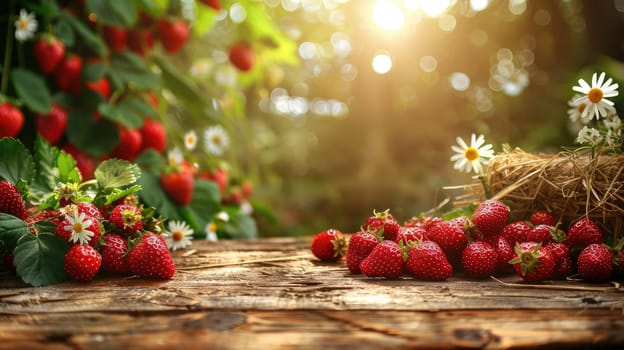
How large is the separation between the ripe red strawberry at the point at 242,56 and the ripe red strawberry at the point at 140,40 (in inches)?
11.8

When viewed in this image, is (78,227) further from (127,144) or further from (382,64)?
(382,64)

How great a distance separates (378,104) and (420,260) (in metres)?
3.18

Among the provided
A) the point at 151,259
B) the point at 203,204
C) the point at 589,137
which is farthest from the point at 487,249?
the point at 203,204

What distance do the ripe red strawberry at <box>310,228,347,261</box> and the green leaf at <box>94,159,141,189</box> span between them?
18.0 inches

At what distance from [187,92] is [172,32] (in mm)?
208

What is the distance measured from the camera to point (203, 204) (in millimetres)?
1705

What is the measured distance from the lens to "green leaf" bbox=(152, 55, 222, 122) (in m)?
1.85

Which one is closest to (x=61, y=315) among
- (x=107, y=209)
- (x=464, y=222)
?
(x=107, y=209)

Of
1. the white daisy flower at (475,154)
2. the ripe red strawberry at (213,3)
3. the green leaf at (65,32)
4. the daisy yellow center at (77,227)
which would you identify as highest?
the ripe red strawberry at (213,3)

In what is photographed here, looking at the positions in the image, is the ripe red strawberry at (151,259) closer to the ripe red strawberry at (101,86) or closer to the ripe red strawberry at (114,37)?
the ripe red strawberry at (101,86)

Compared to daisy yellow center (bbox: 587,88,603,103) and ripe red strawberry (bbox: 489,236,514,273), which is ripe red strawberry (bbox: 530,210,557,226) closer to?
ripe red strawberry (bbox: 489,236,514,273)

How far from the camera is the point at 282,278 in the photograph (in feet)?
3.66

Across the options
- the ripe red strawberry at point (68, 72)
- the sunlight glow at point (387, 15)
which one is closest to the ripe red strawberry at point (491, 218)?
the ripe red strawberry at point (68, 72)

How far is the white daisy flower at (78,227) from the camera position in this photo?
41.6 inches
